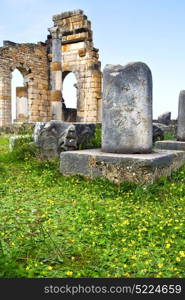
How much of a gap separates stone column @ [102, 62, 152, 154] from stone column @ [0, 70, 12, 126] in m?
11.7

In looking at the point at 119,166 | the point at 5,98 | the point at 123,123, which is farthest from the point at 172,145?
the point at 5,98

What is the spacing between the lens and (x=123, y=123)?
16.8 feet

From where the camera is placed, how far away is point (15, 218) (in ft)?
11.4

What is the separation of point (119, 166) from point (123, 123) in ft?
2.56

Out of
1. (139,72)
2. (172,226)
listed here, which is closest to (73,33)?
(139,72)

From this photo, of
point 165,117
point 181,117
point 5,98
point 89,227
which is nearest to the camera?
point 89,227

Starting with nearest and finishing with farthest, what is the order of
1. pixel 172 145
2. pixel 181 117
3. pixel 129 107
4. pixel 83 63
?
pixel 129 107, pixel 172 145, pixel 181 117, pixel 83 63

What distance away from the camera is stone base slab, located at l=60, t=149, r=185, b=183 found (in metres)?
4.64

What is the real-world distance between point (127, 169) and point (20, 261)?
261cm

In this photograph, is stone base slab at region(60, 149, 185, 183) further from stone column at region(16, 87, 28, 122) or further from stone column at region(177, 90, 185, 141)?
stone column at region(16, 87, 28, 122)

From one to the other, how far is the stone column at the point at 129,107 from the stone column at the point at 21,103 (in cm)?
1364

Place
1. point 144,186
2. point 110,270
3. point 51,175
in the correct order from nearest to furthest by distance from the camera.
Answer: point 110,270 < point 144,186 < point 51,175

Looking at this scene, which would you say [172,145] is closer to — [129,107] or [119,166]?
[129,107]

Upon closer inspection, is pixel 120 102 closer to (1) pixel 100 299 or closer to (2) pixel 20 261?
(2) pixel 20 261
